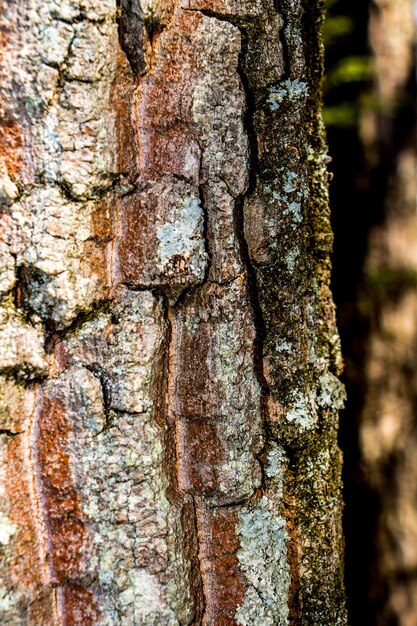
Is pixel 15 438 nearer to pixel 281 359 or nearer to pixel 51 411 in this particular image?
pixel 51 411

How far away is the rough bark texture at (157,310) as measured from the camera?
0.68 metres

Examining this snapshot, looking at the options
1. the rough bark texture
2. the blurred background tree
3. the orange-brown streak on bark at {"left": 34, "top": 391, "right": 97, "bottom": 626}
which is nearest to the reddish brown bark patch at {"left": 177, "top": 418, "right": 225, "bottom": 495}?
the rough bark texture

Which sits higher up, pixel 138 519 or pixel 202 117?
pixel 202 117

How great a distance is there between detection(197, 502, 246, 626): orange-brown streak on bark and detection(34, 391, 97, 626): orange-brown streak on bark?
15 cm

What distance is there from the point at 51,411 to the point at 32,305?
0.13m

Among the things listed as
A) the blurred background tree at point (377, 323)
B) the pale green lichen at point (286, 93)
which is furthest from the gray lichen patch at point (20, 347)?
the blurred background tree at point (377, 323)

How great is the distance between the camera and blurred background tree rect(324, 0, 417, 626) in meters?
2.09

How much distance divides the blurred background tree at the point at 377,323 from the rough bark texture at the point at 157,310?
1374 millimetres

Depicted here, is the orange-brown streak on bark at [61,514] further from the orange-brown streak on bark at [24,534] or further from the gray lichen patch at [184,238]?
the gray lichen patch at [184,238]

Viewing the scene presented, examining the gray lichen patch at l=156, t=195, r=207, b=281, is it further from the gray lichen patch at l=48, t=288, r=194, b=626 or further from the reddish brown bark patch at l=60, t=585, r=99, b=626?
the reddish brown bark patch at l=60, t=585, r=99, b=626

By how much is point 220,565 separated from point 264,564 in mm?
59

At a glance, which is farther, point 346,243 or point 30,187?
point 346,243

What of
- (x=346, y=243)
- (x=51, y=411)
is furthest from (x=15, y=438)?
(x=346, y=243)

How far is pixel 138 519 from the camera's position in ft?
2.39
